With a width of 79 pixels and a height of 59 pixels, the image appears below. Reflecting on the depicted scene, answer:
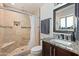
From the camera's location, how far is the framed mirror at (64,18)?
1.92 m

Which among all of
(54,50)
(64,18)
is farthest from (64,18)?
(54,50)

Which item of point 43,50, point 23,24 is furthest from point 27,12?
point 43,50

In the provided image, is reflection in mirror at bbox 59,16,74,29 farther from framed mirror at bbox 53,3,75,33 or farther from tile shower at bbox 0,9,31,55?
tile shower at bbox 0,9,31,55

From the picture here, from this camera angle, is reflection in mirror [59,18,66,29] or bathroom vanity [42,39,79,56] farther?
reflection in mirror [59,18,66,29]

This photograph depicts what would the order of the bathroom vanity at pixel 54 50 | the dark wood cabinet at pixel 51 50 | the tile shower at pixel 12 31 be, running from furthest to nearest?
1. the tile shower at pixel 12 31
2. the dark wood cabinet at pixel 51 50
3. the bathroom vanity at pixel 54 50

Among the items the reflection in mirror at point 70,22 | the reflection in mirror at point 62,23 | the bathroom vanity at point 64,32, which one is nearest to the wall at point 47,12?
the bathroom vanity at point 64,32

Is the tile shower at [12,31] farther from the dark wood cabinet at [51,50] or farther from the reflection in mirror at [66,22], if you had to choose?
the reflection in mirror at [66,22]

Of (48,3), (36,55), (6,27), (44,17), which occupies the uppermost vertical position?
(48,3)

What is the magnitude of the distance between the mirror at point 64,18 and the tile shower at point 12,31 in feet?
1.52

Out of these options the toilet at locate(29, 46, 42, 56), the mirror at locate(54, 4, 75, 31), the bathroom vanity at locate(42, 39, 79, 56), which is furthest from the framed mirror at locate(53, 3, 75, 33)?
the toilet at locate(29, 46, 42, 56)

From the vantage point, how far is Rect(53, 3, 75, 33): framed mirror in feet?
6.30

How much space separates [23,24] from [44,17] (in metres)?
0.35

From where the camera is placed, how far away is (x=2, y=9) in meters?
1.99

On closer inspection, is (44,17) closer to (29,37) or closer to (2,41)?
(29,37)
